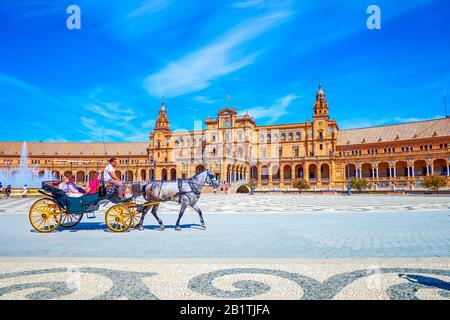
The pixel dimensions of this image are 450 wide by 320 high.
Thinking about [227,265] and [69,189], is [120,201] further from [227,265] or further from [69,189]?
[227,265]

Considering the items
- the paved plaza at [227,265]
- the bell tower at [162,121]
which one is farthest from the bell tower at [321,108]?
the paved plaza at [227,265]

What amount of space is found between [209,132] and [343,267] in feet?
240

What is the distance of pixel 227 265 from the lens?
16.8ft

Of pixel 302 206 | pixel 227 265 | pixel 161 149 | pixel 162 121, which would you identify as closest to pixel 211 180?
pixel 227 265

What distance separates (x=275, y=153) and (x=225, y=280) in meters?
73.6

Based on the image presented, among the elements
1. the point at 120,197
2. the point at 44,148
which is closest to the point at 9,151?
the point at 44,148

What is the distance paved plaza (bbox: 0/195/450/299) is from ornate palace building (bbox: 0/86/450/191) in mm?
47019

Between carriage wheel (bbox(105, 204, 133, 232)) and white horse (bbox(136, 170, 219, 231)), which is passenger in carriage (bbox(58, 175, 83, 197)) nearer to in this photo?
→ carriage wheel (bbox(105, 204, 133, 232))

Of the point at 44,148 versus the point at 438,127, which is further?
the point at 44,148
